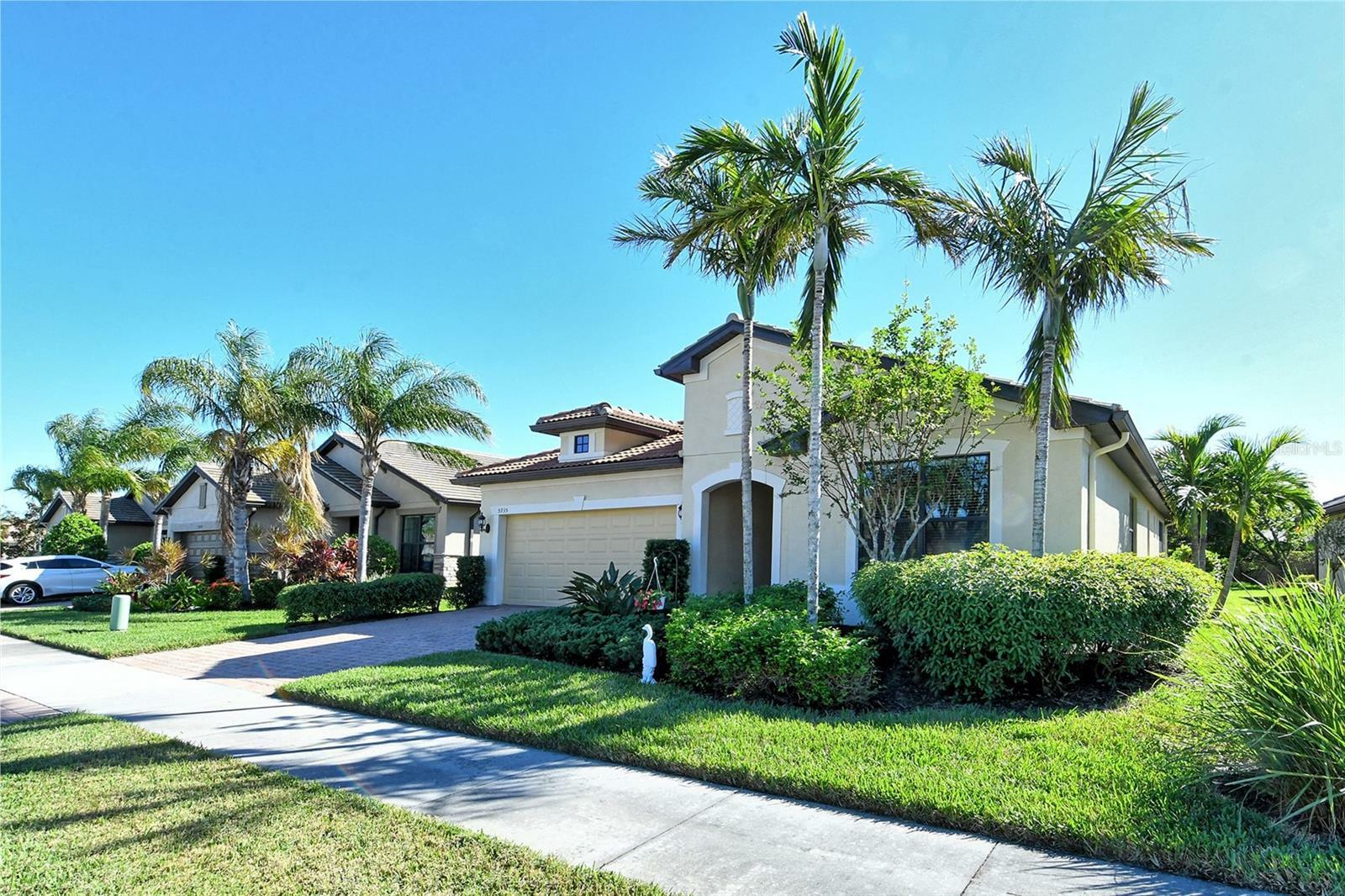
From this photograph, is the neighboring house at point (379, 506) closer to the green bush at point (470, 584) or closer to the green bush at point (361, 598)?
→ the green bush at point (470, 584)

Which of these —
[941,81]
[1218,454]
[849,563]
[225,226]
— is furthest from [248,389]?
[1218,454]

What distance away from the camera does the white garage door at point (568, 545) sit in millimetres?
17094

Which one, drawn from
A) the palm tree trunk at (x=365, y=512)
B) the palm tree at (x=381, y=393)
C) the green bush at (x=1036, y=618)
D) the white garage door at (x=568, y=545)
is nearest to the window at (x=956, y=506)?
the green bush at (x=1036, y=618)

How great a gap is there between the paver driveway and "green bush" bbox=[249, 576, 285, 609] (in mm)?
6016

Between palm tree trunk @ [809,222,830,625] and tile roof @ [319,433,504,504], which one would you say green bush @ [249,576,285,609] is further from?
palm tree trunk @ [809,222,830,625]

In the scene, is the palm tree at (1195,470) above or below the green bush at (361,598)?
above

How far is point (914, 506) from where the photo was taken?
11.4 m

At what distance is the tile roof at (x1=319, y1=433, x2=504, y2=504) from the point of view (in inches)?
931

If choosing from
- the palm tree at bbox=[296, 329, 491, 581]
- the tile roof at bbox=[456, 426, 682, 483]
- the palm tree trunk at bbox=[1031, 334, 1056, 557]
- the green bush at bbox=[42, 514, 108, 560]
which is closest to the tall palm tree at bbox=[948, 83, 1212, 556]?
the palm tree trunk at bbox=[1031, 334, 1056, 557]

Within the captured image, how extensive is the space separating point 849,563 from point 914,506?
184 centimetres

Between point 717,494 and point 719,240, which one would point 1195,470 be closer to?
point 717,494

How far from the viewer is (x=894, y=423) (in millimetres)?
11398

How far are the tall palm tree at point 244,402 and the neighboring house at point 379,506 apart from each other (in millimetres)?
2980

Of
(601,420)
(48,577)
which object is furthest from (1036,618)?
(48,577)
